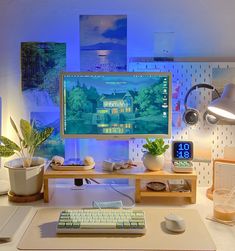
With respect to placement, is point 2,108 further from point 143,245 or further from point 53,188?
point 143,245

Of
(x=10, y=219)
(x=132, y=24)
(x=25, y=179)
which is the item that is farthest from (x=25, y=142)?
(x=132, y=24)

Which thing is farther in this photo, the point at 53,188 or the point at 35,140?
the point at 53,188

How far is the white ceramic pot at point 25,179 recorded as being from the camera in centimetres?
146

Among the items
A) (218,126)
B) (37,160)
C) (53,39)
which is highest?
(53,39)

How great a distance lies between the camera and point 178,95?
5.58 ft

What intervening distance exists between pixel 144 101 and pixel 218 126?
42cm

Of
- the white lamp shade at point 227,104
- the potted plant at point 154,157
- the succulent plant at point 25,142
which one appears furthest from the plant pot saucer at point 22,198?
the white lamp shade at point 227,104

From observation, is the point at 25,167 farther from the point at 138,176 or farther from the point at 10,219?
the point at 138,176

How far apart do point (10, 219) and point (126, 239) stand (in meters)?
0.44

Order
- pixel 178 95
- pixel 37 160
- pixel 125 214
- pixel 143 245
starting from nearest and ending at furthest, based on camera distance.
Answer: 1. pixel 143 245
2. pixel 125 214
3. pixel 37 160
4. pixel 178 95

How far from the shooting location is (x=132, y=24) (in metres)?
1.70

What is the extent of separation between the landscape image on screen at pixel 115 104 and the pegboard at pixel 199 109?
15 cm

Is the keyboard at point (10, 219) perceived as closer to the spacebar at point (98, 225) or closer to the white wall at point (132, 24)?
the spacebar at point (98, 225)

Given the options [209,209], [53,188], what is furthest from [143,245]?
[53,188]
